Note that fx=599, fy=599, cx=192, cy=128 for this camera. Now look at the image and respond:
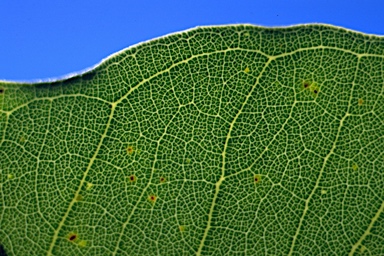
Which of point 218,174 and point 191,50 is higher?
point 191,50

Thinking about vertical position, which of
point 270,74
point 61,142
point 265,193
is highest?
point 270,74

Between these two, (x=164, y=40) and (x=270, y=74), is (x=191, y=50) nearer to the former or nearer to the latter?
(x=164, y=40)

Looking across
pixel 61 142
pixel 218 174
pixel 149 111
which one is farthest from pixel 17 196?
pixel 218 174

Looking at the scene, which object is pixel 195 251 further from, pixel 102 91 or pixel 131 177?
pixel 102 91

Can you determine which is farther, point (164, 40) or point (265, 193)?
point (265, 193)

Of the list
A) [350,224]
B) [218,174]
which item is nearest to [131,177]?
[218,174]

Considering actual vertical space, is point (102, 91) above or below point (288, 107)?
above
